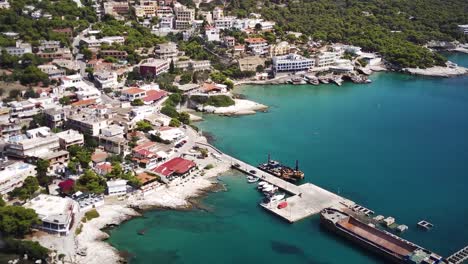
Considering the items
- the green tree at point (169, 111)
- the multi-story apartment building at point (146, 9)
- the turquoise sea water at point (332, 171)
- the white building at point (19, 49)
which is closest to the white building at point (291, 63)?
the turquoise sea water at point (332, 171)

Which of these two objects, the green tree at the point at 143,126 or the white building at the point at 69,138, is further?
the green tree at the point at 143,126

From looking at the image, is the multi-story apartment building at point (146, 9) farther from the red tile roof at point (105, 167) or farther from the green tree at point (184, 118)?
the red tile roof at point (105, 167)

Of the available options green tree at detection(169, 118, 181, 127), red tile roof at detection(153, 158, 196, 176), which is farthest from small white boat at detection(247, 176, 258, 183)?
green tree at detection(169, 118, 181, 127)

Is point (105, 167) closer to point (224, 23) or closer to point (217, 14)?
point (224, 23)

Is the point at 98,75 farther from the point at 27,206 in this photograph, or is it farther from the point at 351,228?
the point at 351,228

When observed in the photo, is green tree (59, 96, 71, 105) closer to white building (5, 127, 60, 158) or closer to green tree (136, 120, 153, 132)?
green tree (136, 120, 153, 132)

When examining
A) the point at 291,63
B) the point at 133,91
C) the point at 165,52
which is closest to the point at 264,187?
the point at 133,91

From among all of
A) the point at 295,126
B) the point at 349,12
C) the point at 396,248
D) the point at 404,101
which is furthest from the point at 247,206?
the point at 349,12
